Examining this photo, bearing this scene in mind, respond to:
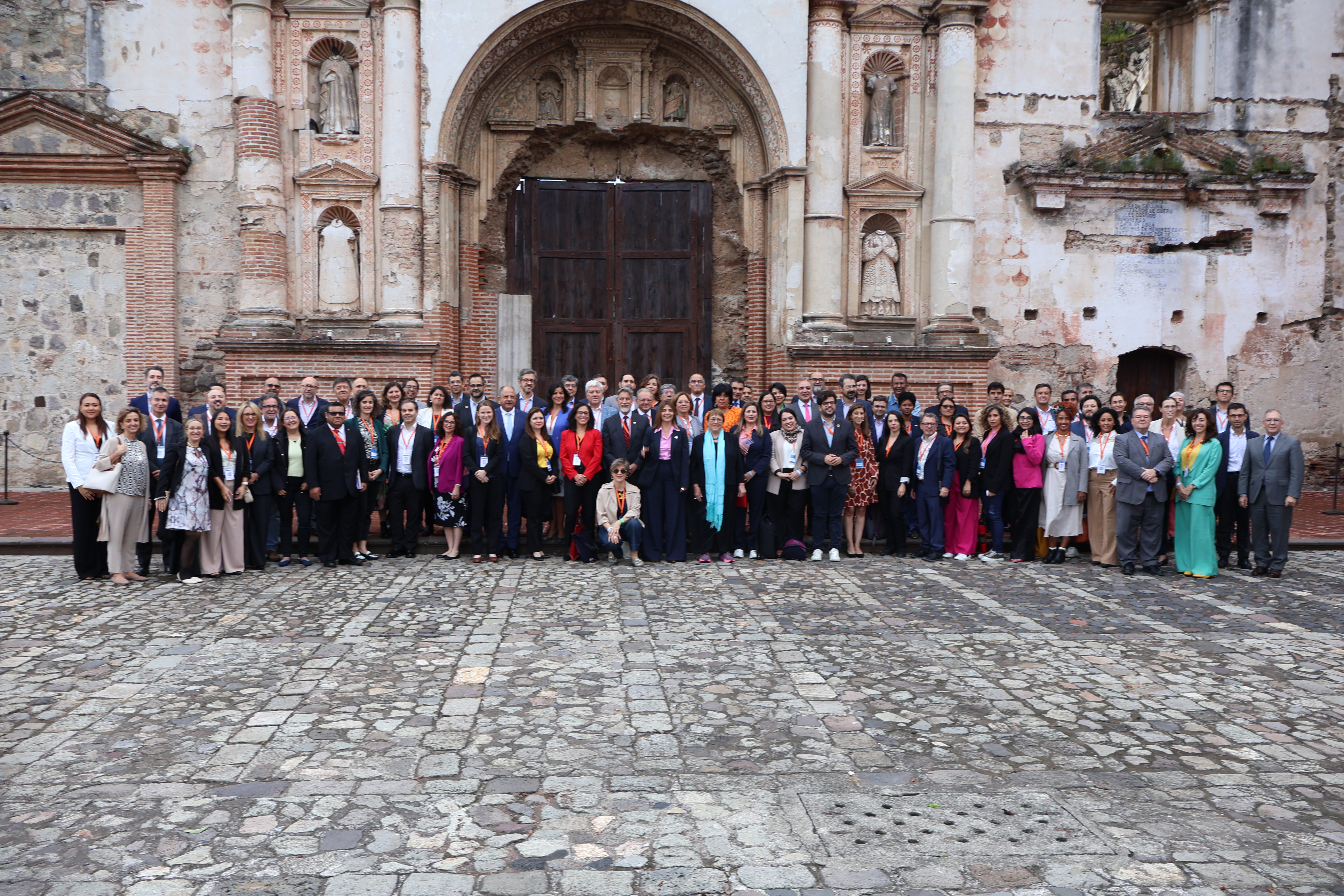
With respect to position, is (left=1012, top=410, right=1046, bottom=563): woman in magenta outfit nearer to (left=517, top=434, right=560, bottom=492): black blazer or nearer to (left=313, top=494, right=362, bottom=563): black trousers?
(left=517, top=434, right=560, bottom=492): black blazer

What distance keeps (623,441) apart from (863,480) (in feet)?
8.77

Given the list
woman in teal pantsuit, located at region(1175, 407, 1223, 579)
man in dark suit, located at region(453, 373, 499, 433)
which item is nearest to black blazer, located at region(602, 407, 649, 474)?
man in dark suit, located at region(453, 373, 499, 433)

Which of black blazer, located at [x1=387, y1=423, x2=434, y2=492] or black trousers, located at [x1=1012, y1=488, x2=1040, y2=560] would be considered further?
black trousers, located at [x1=1012, y1=488, x2=1040, y2=560]

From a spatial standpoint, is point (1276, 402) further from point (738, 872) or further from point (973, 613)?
point (738, 872)

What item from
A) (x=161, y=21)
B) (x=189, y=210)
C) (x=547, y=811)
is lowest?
(x=547, y=811)

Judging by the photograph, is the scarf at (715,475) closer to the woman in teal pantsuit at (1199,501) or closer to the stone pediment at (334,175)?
the woman in teal pantsuit at (1199,501)

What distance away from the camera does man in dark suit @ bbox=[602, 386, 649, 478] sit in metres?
10.4

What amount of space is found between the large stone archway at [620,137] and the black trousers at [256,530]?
5.44 m

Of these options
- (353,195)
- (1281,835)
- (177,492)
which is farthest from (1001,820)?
(353,195)

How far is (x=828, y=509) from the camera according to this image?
10719 mm

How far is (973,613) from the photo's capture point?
7887 mm

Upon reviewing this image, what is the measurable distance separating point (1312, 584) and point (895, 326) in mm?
7102

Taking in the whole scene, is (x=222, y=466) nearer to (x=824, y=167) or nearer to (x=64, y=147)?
(x=64, y=147)

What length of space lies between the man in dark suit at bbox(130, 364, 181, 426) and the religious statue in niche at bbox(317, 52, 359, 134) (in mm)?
5035
